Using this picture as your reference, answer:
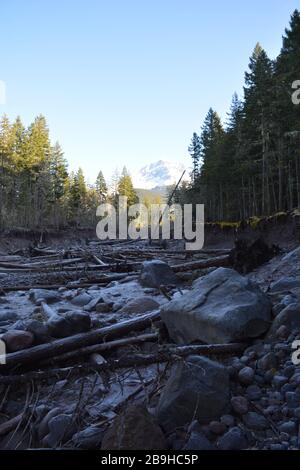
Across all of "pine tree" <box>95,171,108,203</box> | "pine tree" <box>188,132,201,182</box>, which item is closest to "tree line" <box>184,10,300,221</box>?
Answer: "pine tree" <box>188,132,201,182</box>

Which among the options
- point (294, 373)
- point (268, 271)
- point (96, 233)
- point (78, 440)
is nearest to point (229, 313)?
point (294, 373)

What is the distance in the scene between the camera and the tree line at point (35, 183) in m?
49.5

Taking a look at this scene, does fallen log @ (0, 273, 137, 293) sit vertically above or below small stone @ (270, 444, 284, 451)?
above

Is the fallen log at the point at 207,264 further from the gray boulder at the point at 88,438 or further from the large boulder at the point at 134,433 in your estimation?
the large boulder at the point at 134,433

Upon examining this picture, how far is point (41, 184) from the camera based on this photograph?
181 feet

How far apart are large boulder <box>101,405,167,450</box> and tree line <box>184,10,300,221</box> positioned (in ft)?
70.5

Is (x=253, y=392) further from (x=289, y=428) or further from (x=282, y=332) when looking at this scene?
(x=282, y=332)

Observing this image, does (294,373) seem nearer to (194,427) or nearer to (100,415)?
(194,427)

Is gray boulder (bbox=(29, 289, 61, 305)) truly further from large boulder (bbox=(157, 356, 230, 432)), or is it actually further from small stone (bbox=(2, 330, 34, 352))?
large boulder (bbox=(157, 356, 230, 432))

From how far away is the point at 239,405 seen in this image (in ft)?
10.9

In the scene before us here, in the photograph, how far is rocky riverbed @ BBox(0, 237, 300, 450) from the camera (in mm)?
3062

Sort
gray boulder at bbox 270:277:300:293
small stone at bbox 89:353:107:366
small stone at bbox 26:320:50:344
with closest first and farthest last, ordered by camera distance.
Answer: small stone at bbox 89:353:107:366 → small stone at bbox 26:320:50:344 → gray boulder at bbox 270:277:300:293

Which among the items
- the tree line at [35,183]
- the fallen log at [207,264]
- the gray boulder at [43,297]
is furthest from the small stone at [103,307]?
the tree line at [35,183]

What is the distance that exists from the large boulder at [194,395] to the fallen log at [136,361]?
48cm
